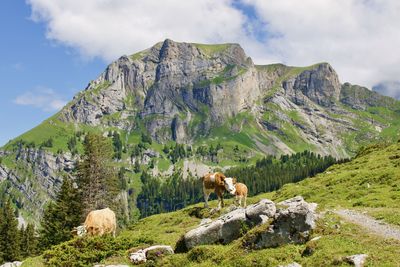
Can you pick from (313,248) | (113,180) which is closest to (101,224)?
(313,248)

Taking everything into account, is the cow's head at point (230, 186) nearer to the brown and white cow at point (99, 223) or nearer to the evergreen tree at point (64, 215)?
the brown and white cow at point (99, 223)

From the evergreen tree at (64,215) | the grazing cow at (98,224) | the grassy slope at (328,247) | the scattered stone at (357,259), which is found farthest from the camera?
the evergreen tree at (64,215)

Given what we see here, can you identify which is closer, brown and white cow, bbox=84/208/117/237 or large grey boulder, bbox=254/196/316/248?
large grey boulder, bbox=254/196/316/248

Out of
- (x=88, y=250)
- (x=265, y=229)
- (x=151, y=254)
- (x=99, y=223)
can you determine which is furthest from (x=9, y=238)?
(x=265, y=229)

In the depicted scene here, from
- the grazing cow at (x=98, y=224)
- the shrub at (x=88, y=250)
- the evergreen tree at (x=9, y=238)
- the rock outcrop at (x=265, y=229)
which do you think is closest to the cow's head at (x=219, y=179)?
the grazing cow at (x=98, y=224)

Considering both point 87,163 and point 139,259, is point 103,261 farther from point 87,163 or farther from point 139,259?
point 87,163

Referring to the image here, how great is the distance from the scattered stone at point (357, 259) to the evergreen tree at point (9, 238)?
3442 inches

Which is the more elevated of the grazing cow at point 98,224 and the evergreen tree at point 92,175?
the evergreen tree at point 92,175

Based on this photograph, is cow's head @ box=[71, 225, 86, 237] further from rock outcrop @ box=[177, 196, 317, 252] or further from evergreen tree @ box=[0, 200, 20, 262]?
evergreen tree @ box=[0, 200, 20, 262]

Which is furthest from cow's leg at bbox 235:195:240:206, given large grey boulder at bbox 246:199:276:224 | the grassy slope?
large grey boulder at bbox 246:199:276:224

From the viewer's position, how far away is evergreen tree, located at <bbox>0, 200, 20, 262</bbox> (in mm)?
89625

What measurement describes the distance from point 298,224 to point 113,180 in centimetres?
5945

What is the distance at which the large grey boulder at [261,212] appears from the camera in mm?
23344

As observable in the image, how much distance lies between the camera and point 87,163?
68.1 meters
